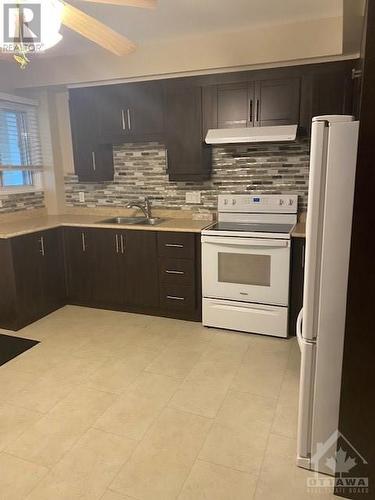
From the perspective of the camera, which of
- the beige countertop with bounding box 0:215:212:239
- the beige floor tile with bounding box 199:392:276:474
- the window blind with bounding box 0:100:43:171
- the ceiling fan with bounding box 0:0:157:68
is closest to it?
the ceiling fan with bounding box 0:0:157:68

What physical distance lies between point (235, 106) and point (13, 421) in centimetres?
289

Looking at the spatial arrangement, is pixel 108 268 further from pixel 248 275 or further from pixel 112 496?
pixel 112 496

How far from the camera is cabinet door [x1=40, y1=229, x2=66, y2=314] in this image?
365 cm

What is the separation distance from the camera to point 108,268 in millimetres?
3758

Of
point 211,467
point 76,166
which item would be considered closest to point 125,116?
point 76,166

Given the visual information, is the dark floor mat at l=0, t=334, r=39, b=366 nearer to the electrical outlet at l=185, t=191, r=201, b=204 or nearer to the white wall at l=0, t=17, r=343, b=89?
the electrical outlet at l=185, t=191, r=201, b=204

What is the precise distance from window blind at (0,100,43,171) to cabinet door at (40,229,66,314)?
0.90 m

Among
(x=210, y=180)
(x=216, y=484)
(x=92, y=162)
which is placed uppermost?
(x=92, y=162)

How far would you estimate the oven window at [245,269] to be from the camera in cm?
312

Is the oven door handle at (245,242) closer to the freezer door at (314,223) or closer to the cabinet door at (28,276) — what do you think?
the freezer door at (314,223)

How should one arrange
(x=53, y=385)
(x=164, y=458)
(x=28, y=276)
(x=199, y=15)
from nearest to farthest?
(x=164, y=458), (x=53, y=385), (x=199, y=15), (x=28, y=276)

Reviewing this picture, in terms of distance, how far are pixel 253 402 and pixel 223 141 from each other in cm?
204

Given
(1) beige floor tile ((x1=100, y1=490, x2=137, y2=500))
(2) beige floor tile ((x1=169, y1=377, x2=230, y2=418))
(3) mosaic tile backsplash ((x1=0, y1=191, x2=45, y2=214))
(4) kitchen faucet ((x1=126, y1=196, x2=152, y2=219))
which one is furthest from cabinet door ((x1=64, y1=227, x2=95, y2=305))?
(1) beige floor tile ((x1=100, y1=490, x2=137, y2=500))

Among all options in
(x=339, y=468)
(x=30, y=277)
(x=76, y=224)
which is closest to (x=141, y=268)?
(x=76, y=224)
